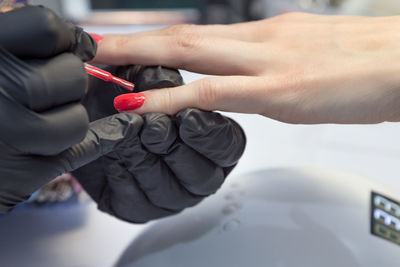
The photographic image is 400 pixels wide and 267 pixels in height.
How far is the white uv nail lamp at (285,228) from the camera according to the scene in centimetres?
48

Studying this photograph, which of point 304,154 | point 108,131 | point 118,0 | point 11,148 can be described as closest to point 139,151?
point 108,131

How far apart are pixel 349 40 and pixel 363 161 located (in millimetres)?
403

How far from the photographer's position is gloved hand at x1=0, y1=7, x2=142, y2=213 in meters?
0.30

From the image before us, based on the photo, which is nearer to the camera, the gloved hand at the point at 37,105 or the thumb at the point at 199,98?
the gloved hand at the point at 37,105

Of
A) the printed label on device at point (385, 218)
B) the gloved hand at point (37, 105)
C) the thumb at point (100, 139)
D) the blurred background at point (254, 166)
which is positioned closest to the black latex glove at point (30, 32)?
the gloved hand at point (37, 105)

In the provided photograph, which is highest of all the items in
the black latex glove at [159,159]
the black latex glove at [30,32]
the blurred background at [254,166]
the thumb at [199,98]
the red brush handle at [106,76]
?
the black latex glove at [30,32]

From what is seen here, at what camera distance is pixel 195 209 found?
614mm

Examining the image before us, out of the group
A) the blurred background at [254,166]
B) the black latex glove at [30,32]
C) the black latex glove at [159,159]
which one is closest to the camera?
the black latex glove at [30,32]

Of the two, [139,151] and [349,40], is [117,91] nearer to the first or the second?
[139,151]

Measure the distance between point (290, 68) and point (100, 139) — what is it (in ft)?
1.01

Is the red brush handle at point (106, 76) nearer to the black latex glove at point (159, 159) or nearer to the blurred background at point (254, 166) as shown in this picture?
the black latex glove at point (159, 159)

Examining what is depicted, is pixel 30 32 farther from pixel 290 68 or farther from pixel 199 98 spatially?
pixel 290 68

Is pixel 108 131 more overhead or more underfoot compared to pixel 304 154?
more overhead

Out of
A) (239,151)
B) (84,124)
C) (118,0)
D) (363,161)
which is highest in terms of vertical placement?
(118,0)
